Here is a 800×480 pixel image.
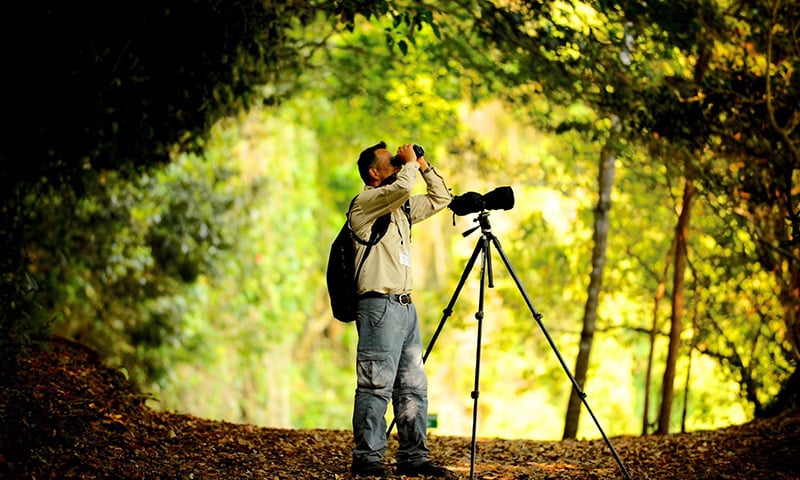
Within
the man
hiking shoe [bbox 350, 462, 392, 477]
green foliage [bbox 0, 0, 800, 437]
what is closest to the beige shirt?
the man

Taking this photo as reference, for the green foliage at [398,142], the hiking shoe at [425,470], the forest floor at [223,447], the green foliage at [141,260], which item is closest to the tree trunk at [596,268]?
the green foliage at [398,142]

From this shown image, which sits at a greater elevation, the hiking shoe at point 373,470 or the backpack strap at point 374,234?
the backpack strap at point 374,234

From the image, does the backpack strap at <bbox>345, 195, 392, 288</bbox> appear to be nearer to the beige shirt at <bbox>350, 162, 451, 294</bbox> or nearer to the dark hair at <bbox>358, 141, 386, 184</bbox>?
→ the beige shirt at <bbox>350, 162, 451, 294</bbox>

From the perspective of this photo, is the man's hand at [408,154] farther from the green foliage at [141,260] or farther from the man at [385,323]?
the green foliage at [141,260]

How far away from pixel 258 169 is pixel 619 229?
7497 mm

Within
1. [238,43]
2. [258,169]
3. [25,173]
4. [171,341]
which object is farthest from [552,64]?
[258,169]

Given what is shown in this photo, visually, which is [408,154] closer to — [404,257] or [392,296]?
[404,257]

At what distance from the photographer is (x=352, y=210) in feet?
16.3

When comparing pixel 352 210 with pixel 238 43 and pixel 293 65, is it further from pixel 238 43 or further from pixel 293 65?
pixel 293 65

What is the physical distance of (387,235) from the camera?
5.00 meters

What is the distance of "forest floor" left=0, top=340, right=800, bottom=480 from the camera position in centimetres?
500

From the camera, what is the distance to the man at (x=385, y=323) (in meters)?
4.93

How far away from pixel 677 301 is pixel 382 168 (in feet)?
11.3

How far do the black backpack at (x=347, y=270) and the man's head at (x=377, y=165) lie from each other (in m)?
0.23
